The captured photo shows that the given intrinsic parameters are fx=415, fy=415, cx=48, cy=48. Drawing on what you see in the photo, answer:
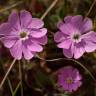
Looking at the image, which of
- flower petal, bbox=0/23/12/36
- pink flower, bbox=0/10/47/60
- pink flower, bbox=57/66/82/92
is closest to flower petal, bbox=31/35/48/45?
pink flower, bbox=0/10/47/60

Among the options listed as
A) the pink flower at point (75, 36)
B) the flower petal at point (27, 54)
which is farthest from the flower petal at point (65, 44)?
the flower petal at point (27, 54)

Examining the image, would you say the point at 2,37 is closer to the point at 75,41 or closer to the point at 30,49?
the point at 30,49

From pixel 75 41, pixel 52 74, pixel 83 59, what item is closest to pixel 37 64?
pixel 52 74

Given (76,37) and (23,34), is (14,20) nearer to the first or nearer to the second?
(23,34)

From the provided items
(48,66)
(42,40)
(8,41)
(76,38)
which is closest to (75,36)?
(76,38)

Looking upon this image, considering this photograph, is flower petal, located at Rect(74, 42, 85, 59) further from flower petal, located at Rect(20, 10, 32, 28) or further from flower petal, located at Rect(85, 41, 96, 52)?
flower petal, located at Rect(20, 10, 32, 28)
